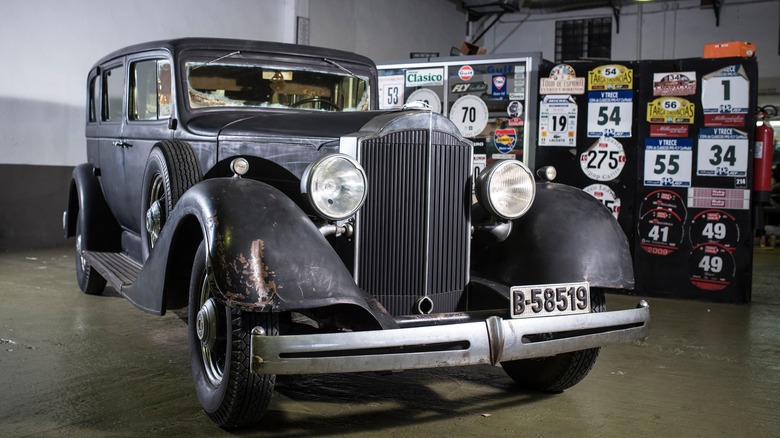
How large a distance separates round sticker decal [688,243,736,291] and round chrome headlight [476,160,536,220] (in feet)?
11.1

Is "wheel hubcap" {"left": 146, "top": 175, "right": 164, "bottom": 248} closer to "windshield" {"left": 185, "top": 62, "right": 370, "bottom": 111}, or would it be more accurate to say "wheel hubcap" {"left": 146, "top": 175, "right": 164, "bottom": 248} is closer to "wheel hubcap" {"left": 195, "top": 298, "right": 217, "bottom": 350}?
"windshield" {"left": 185, "top": 62, "right": 370, "bottom": 111}

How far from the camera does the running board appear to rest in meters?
3.65

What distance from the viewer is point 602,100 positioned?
19.8ft

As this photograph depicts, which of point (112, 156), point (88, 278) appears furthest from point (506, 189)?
point (88, 278)

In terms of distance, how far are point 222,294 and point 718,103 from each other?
15.0ft

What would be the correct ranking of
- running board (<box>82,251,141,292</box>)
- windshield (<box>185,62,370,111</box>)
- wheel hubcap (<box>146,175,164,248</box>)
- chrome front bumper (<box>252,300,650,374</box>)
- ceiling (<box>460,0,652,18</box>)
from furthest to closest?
ceiling (<box>460,0,652,18</box>), windshield (<box>185,62,370,111</box>), running board (<box>82,251,141,292</box>), wheel hubcap (<box>146,175,164,248</box>), chrome front bumper (<box>252,300,650,374</box>)

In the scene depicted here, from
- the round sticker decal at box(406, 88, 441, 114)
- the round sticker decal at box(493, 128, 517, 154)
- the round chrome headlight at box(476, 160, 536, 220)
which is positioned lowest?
the round chrome headlight at box(476, 160, 536, 220)

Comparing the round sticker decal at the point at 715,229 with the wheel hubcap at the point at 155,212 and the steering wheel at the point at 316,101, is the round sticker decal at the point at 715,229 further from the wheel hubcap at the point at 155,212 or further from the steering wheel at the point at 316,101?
the wheel hubcap at the point at 155,212

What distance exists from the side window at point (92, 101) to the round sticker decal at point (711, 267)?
14.7 feet

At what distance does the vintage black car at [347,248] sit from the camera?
239 cm

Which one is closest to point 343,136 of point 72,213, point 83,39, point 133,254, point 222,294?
point 222,294

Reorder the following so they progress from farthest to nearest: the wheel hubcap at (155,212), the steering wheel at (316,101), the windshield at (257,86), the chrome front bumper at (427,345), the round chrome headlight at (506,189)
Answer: the steering wheel at (316,101) → the windshield at (257,86) → the wheel hubcap at (155,212) → the round chrome headlight at (506,189) → the chrome front bumper at (427,345)

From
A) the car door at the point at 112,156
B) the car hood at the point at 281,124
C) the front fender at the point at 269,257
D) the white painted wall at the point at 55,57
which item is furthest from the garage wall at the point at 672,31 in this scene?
the front fender at the point at 269,257

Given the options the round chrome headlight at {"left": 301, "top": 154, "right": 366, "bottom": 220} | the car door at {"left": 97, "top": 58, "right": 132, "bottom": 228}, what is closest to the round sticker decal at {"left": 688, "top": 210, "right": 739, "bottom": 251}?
the round chrome headlight at {"left": 301, "top": 154, "right": 366, "bottom": 220}
